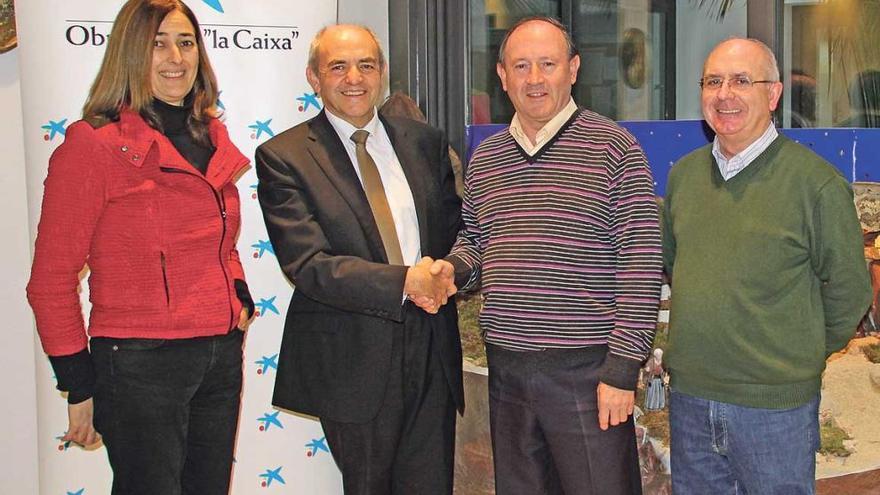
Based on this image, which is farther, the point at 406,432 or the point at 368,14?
the point at 368,14

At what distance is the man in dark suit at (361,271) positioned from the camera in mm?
2246

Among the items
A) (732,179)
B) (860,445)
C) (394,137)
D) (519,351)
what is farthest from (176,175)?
(860,445)

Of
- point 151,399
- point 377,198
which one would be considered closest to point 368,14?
point 377,198

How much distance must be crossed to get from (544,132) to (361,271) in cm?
57

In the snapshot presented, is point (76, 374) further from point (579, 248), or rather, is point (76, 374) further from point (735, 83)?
point (735, 83)

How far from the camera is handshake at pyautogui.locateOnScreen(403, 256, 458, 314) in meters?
2.18

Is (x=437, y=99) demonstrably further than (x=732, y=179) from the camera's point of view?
Yes

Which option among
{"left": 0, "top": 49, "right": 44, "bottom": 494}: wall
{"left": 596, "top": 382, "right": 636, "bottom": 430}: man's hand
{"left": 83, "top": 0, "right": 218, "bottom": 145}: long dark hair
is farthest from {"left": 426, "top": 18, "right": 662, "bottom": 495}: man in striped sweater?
{"left": 0, "top": 49, "right": 44, "bottom": 494}: wall

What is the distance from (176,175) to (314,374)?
62 cm

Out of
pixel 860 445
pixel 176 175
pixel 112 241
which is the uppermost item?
pixel 176 175

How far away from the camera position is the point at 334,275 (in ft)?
7.14

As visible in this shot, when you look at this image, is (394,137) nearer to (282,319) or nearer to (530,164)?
(530,164)

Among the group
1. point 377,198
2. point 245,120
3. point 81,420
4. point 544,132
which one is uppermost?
point 245,120

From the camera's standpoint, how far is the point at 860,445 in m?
2.71
